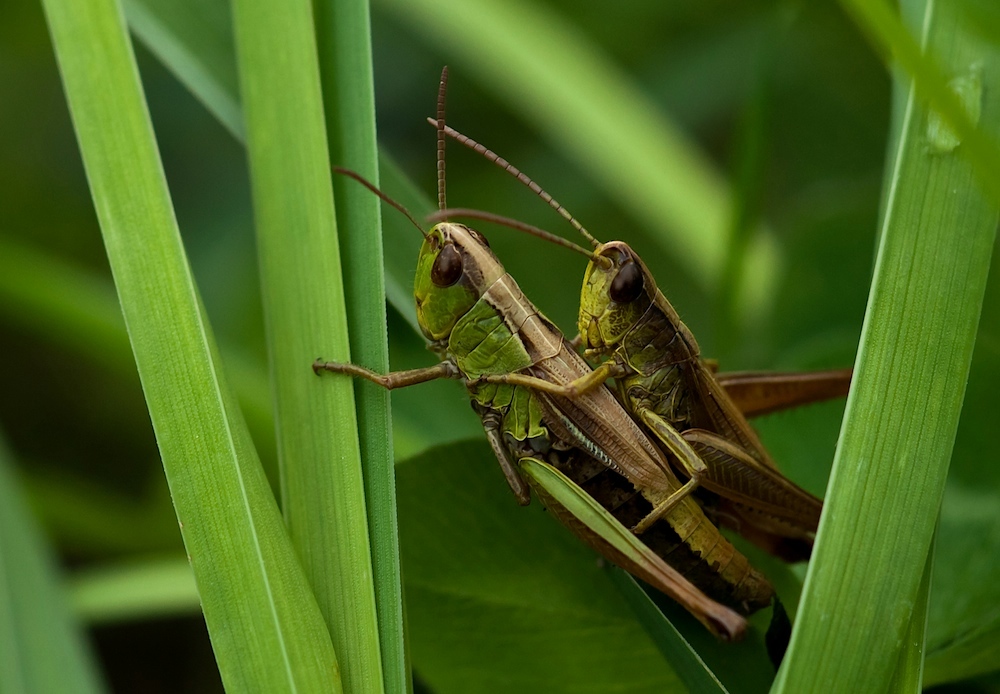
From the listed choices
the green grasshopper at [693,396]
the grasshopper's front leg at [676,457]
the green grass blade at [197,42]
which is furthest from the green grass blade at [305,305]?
the grasshopper's front leg at [676,457]

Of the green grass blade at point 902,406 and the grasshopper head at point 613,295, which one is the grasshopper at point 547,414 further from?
the green grass blade at point 902,406

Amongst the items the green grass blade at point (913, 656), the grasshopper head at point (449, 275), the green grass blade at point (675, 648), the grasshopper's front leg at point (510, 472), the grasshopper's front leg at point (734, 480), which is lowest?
the green grass blade at point (913, 656)

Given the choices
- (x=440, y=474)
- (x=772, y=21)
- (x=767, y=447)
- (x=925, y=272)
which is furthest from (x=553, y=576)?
(x=772, y=21)

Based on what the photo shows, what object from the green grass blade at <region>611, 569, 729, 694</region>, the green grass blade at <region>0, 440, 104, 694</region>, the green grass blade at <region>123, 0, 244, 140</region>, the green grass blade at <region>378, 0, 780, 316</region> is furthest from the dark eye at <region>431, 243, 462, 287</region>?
the green grass blade at <region>378, 0, 780, 316</region>

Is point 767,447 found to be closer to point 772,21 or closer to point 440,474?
point 440,474

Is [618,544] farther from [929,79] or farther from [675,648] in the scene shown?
[929,79]

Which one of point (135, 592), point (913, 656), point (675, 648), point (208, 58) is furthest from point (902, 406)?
point (135, 592)
